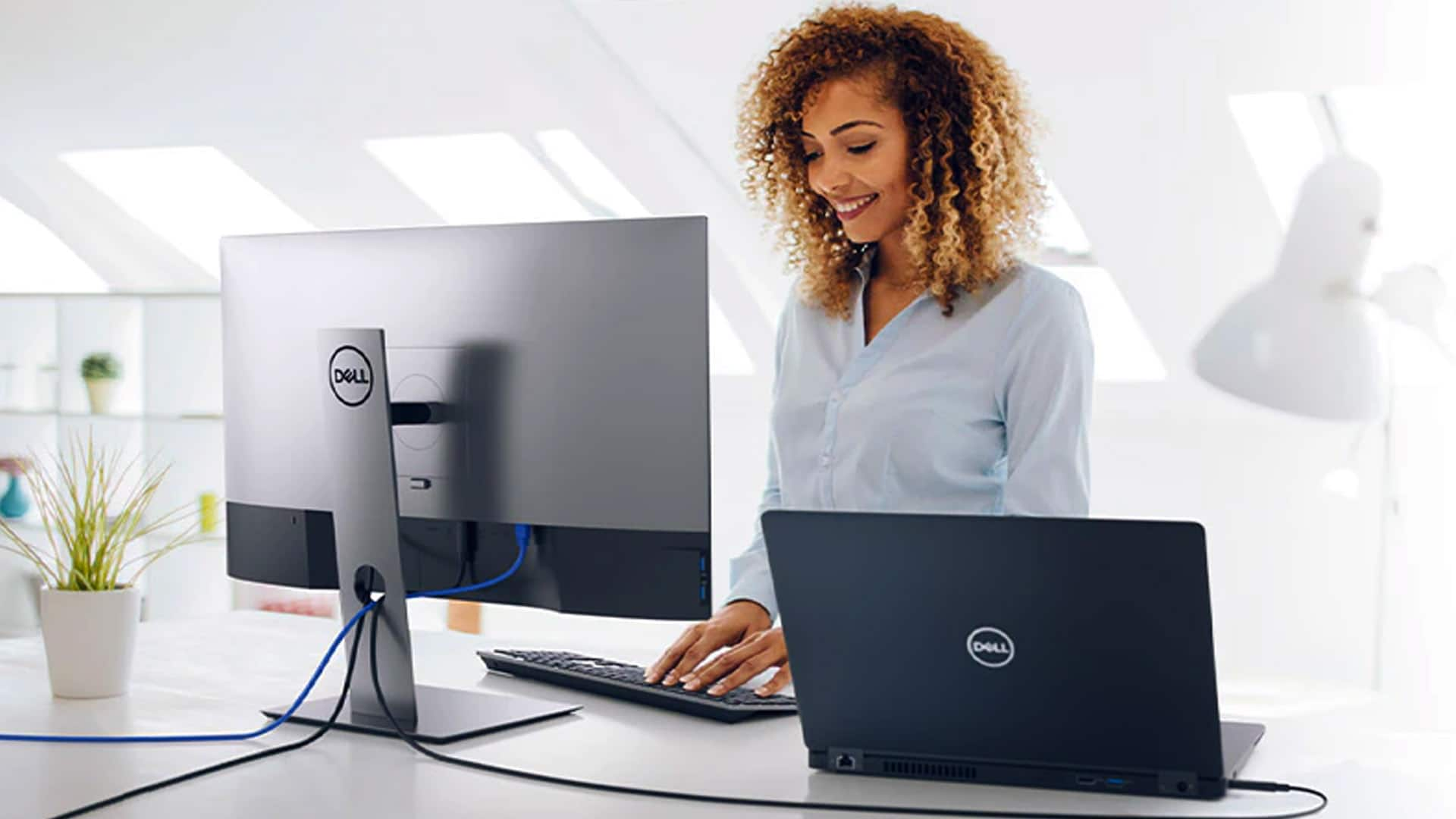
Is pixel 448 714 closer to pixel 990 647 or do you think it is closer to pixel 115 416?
pixel 990 647

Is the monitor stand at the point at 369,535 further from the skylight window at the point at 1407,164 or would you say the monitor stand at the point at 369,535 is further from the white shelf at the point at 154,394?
the white shelf at the point at 154,394

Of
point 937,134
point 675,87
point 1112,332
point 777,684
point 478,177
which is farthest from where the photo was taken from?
point 478,177

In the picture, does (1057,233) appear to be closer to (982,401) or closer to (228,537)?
(982,401)

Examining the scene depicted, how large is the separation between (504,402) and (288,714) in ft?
1.25

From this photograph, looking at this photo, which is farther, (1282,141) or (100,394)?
(100,394)

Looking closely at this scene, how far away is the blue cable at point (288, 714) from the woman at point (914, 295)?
0.33 m

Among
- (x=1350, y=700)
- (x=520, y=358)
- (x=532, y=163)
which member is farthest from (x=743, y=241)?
(x=520, y=358)

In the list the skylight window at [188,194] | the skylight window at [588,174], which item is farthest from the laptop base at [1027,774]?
the skylight window at [188,194]

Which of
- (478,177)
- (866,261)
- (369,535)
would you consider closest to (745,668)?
(369,535)

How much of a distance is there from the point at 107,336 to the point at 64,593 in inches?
159

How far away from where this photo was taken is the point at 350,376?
1.57 meters

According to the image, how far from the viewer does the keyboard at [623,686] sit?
1588 mm

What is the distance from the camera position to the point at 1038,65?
3.98 metres

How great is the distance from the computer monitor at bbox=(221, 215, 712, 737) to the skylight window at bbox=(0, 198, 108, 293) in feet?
15.3
